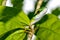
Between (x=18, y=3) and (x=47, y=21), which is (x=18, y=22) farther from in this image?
(x=18, y=3)

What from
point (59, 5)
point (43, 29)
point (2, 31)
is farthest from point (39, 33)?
point (59, 5)

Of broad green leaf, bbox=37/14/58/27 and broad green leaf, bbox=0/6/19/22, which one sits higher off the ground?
broad green leaf, bbox=0/6/19/22

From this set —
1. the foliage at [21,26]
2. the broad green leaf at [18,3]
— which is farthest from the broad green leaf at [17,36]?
the broad green leaf at [18,3]

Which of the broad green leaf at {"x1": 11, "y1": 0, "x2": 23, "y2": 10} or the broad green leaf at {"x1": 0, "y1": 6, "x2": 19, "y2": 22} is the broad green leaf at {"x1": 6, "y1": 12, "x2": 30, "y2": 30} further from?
the broad green leaf at {"x1": 11, "y1": 0, "x2": 23, "y2": 10}

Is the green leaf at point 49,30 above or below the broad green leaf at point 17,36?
above

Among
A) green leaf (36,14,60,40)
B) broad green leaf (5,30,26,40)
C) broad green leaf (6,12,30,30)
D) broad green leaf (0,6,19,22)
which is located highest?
broad green leaf (0,6,19,22)

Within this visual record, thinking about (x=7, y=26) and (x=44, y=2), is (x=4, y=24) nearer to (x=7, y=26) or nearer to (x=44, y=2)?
(x=7, y=26)

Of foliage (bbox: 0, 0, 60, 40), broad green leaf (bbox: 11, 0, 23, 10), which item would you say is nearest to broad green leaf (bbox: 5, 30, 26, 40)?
foliage (bbox: 0, 0, 60, 40)

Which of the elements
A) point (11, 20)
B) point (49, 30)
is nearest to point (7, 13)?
point (11, 20)

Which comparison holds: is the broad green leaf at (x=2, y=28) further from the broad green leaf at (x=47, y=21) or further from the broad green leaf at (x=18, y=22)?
the broad green leaf at (x=47, y=21)
